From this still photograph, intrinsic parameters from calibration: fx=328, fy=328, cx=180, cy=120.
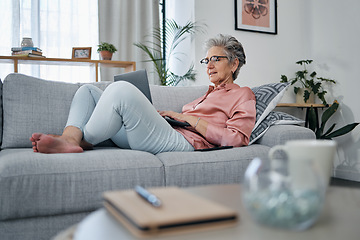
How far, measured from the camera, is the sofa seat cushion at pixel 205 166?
1437mm

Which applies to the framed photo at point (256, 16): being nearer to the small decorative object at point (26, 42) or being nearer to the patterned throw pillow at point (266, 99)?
the patterned throw pillow at point (266, 99)

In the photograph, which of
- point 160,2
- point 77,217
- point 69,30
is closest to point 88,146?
point 77,217

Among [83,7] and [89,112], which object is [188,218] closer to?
[89,112]

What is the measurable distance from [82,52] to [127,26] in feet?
2.24

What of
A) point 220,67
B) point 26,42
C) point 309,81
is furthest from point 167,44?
point 220,67

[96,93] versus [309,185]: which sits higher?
[96,93]

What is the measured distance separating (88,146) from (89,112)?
0.18 meters

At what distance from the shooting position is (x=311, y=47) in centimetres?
385

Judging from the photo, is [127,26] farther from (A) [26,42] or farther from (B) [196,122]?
(B) [196,122]

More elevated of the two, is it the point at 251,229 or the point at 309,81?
the point at 309,81

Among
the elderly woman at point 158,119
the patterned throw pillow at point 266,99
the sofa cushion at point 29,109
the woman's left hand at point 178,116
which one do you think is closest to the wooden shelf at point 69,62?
the sofa cushion at point 29,109

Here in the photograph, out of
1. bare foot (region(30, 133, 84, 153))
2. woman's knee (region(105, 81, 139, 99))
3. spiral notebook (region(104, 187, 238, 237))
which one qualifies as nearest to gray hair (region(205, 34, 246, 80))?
woman's knee (region(105, 81, 139, 99))

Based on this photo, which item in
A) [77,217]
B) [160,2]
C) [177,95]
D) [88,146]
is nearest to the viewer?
[77,217]

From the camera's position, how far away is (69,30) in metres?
3.62
